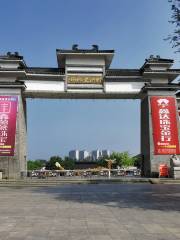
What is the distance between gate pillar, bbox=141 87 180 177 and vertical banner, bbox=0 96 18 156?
346 inches

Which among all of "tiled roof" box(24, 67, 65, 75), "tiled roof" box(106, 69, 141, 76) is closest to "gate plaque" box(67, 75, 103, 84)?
"tiled roof" box(24, 67, 65, 75)

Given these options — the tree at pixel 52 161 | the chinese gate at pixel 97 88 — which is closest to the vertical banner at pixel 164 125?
the chinese gate at pixel 97 88

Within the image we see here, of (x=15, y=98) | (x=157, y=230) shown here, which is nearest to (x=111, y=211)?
(x=157, y=230)

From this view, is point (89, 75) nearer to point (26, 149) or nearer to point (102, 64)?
point (102, 64)

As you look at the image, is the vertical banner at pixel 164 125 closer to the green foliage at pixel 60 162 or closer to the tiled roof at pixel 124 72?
the tiled roof at pixel 124 72

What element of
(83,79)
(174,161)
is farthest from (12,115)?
(174,161)

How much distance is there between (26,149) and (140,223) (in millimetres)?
22546

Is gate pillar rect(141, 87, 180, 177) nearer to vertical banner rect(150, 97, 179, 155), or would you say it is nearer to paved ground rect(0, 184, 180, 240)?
vertical banner rect(150, 97, 179, 155)

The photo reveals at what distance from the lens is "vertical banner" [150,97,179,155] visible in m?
27.6

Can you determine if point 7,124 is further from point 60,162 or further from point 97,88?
point 60,162

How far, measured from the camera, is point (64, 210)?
9.95m

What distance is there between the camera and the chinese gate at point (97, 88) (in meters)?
27.3

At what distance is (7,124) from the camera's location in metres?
26.9

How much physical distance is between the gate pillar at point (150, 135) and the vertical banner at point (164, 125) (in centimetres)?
16
